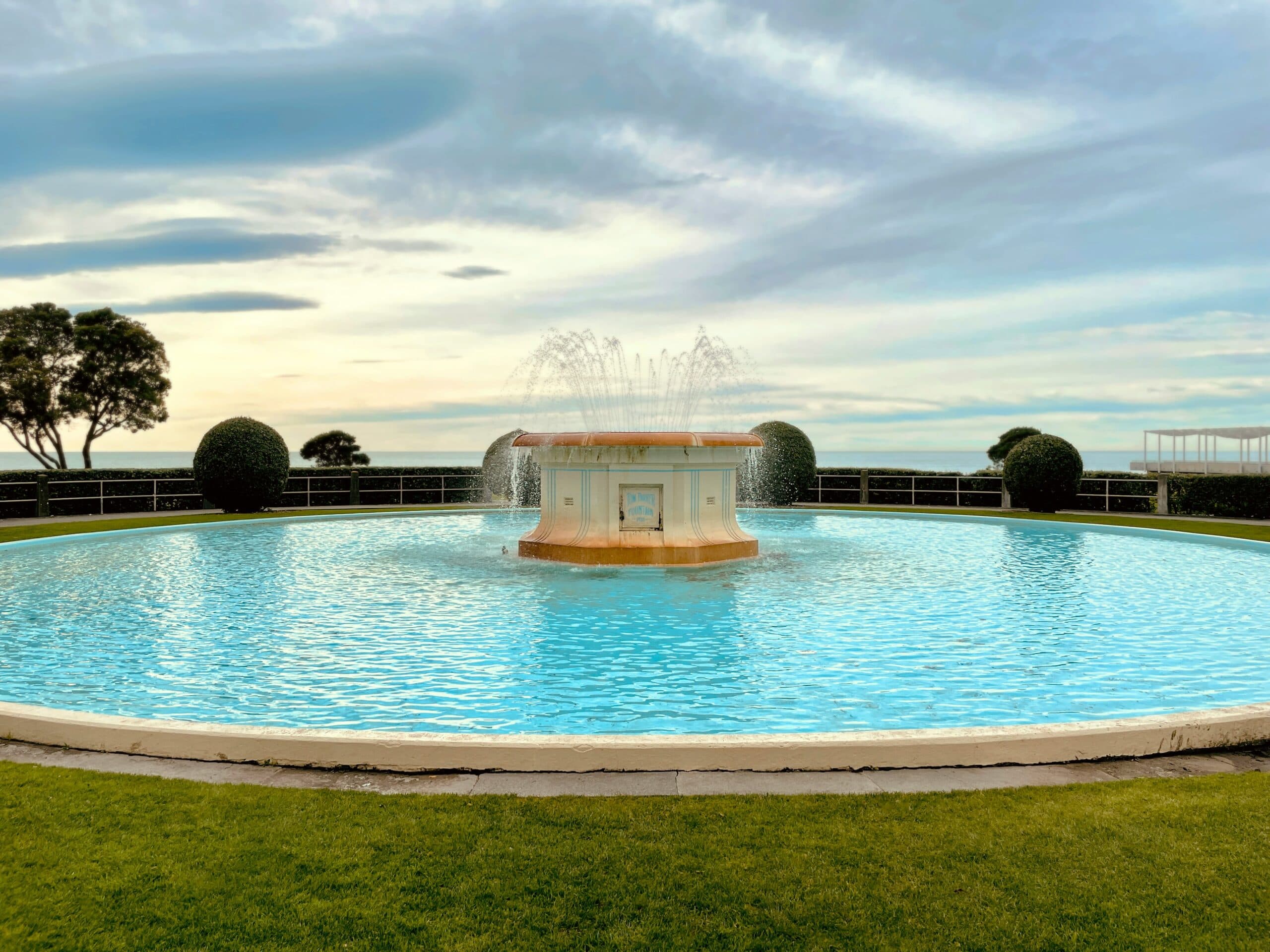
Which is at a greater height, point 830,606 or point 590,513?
point 590,513

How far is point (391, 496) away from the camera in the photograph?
33.2m

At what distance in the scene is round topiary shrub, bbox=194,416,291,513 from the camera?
2741cm

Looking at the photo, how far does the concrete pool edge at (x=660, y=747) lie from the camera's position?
5.62 metres

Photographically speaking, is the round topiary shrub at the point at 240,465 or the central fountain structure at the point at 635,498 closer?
the central fountain structure at the point at 635,498

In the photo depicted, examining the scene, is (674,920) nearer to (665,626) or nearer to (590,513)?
(665,626)

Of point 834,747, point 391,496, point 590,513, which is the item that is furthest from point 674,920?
point 391,496

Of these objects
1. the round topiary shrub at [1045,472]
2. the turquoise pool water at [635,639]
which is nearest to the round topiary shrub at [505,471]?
the turquoise pool water at [635,639]

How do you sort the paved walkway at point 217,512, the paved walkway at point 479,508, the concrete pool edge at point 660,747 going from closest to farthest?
the concrete pool edge at point 660,747 < the paved walkway at point 479,508 < the paved walkway at point 217,512

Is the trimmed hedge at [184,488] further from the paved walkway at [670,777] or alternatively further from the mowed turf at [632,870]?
the mowed turf at [632,870]

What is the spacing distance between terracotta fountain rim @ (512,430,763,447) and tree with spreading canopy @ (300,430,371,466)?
26.8 metres

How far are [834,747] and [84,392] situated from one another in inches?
1619

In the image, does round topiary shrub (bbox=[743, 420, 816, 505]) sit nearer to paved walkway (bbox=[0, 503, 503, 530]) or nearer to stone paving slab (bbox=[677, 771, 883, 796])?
paved walkway (bbox=[0, 503, 503, 530])

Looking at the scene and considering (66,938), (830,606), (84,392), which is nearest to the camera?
(66,938)

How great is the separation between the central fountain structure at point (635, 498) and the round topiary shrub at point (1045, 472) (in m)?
14.2
